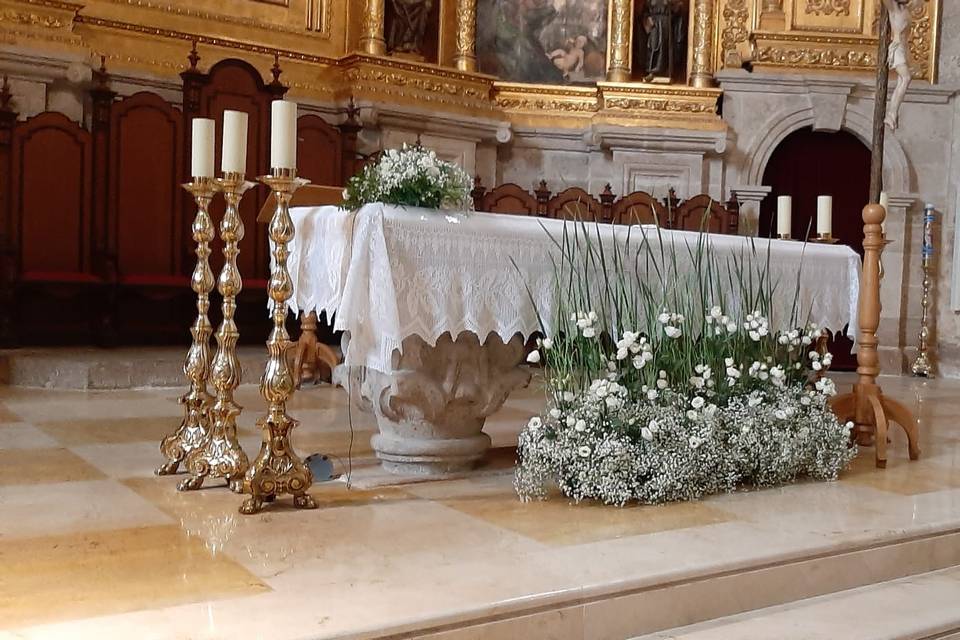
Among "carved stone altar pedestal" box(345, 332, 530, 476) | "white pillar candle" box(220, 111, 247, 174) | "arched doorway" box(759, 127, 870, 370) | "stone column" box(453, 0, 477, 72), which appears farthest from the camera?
"arched doorway" box(759, 127, 870, 370)

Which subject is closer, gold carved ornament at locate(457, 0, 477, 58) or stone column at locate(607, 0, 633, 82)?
gold carved ornament at locate(457, 0, 477, 58)

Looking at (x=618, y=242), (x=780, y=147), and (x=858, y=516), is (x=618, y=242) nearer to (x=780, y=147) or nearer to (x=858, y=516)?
(x=858, y=516)

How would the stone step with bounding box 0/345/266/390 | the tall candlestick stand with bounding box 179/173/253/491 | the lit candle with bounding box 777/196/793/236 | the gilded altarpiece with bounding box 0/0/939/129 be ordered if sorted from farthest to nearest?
the gilded altarpiece with bounding box 0/0/939/129, the stone step with bounding box 0/345/266/390, the lit candle with bounding box 777/196/793/236, the tall candlestick stand with bounding box 179/173/253/491

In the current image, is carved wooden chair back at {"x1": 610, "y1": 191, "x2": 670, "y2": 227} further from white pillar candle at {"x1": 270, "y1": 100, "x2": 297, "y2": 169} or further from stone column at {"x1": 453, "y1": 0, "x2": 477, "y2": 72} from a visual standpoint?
white pillar candle at {"x1": 270, "y1": 100, "x2": 297, "y2": 169}

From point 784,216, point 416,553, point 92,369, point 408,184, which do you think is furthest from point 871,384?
point 92,369

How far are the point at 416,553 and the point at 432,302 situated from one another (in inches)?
36.5

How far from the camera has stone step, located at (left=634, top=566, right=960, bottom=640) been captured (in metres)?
2.46

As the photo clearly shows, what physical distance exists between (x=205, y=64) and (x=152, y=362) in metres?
3.10

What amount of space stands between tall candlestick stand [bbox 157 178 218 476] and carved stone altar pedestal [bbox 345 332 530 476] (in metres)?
0.56

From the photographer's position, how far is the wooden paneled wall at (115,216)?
22.0 ft

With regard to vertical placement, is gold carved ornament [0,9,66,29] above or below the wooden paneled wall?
above

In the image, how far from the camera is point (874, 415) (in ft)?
14.3

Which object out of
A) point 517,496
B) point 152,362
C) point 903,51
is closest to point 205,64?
point 152,362

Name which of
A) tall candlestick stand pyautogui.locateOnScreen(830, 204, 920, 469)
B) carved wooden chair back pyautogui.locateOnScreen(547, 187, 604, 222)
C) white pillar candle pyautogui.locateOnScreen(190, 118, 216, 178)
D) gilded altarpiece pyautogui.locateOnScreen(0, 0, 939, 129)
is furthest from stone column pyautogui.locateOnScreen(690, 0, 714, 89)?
white pillar candle pyautogui.locateOnScreen(190, 118, 216, 178)
